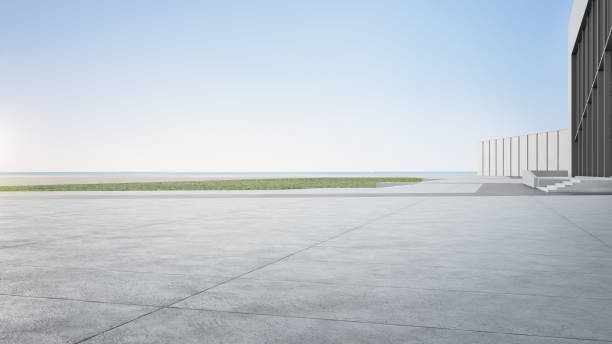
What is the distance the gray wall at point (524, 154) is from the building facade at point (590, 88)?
32.4m

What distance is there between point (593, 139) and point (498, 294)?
3449cm

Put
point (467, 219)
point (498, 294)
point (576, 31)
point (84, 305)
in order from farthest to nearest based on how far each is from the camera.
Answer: point (576, 31), point (467, 219), point (498, 294), point (84, 305)

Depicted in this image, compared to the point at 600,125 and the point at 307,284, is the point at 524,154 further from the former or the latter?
the point at 307,284

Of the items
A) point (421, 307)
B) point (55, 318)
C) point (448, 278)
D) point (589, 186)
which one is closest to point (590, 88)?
point (589, 186)

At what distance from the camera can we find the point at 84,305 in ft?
16.2

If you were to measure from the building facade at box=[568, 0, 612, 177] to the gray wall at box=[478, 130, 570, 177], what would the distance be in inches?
1275

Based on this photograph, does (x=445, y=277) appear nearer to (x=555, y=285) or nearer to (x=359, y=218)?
(x=555, y=285)

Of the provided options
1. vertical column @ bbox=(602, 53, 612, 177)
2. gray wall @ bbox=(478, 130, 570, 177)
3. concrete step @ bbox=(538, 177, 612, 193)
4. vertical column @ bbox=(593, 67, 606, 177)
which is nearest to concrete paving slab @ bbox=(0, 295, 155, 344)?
concrete step @ bbox=(538, 177, 612, 193)

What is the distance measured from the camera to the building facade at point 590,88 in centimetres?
2889

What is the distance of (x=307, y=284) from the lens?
229 inches

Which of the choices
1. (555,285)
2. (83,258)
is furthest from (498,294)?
(83,258)

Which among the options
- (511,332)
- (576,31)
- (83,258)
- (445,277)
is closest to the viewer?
(511,332)

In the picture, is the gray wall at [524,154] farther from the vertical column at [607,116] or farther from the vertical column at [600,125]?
the vertical column at [607,116]

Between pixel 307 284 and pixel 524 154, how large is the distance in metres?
85.9
